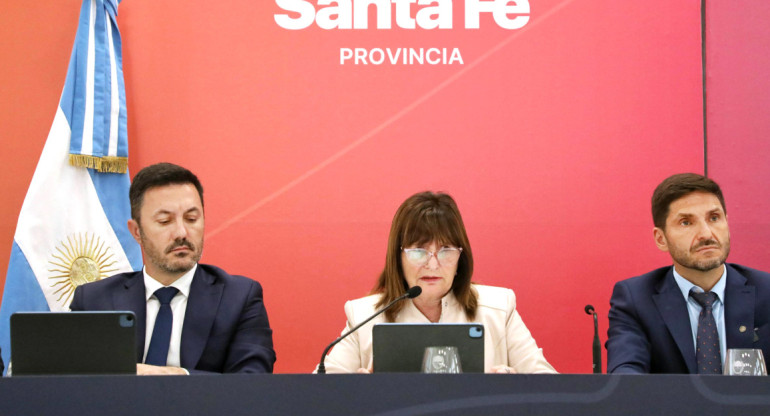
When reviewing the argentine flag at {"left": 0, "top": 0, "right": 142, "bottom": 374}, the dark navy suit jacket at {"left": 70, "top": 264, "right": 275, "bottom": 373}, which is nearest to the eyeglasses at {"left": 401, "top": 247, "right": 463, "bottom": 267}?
the dark navy suit jacket at {"left": 70, "top": 264, "right": 275, "bottom": 373}

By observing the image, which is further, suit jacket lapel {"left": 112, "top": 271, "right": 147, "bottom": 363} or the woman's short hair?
the woman's short hair

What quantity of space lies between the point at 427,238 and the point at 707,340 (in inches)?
39.6

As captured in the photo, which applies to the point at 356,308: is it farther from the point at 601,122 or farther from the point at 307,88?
the point at 601,122

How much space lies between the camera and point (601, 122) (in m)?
3.36

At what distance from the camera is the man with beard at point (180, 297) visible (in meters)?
2.48

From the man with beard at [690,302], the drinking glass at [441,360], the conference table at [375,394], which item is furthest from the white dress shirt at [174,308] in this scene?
the man with beard at [690,302]

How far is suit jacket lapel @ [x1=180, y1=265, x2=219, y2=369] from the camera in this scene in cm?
247

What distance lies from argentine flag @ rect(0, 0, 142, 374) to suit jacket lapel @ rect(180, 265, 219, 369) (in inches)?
31.3

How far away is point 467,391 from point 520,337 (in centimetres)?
114

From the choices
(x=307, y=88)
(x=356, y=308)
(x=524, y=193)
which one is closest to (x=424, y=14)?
(x=307, y=88)

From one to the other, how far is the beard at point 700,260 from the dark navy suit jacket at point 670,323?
0.08 meters

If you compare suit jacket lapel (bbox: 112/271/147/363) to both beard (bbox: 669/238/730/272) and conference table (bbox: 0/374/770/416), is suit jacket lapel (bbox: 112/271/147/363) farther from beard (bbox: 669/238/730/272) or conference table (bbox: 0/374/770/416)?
beard (bbox: 669/238/730/272)

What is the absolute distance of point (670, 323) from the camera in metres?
2.52

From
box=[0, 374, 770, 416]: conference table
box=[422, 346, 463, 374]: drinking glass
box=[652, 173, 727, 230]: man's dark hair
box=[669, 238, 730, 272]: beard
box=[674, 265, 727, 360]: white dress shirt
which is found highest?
box=[652, 173, 727, 230]: man's dark hair
